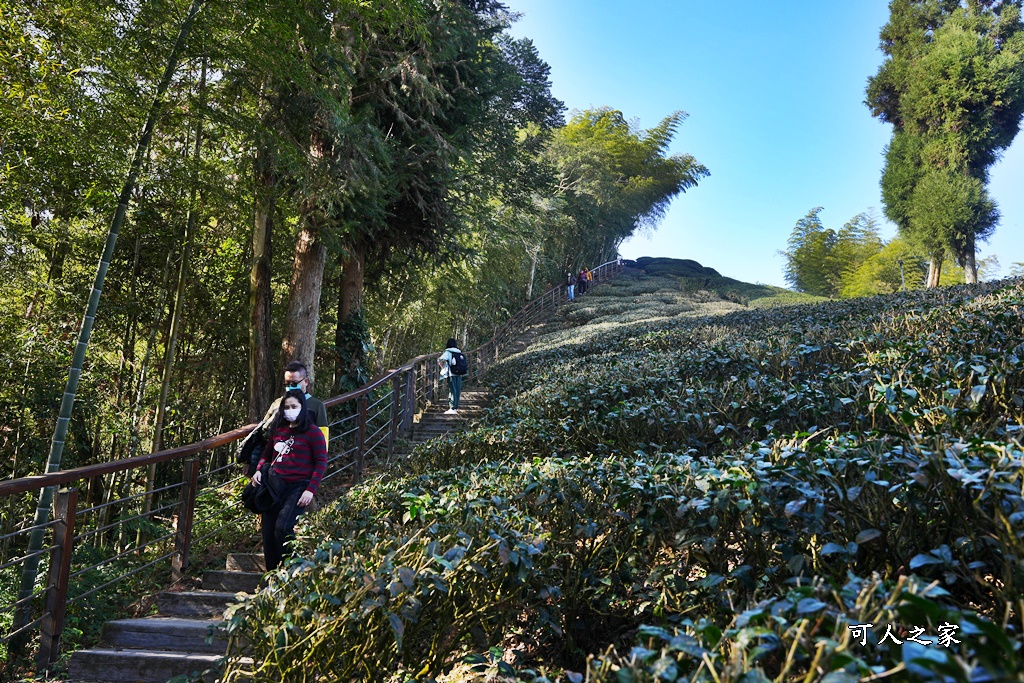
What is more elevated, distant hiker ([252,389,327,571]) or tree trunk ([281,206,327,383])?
tree trunk ([281,206,327,383])

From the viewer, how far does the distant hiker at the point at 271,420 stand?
387 cm

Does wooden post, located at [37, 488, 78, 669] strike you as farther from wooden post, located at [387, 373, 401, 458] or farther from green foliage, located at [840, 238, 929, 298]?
green foliage, located at [840, 238, 929, 298]

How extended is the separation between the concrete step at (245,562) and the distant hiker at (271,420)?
73 cm

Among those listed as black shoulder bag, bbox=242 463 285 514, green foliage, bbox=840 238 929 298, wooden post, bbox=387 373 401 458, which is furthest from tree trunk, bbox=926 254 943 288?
black shoulder bag, bbox=242 463 285 514

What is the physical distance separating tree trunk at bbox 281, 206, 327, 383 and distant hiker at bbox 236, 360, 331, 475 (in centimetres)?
348

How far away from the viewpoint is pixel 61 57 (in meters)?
4.78

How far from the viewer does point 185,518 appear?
161 inches

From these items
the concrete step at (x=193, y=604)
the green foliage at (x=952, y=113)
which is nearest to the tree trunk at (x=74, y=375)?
the concrete step at (x=193, y=604)

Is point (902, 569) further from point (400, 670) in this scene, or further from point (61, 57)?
point (61, 57)

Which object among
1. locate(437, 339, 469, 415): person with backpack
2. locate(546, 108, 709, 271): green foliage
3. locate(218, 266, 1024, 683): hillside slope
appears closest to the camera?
locate(218, 266, 1024, 683): hillside slope

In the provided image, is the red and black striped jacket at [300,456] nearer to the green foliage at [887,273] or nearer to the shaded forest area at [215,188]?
the shaded forest area at [215,188]

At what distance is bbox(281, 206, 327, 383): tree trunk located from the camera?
24.5 feet

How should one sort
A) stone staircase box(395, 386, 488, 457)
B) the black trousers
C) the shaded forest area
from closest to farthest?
1. the black trousers
2. the shaded forest area
3. stone staircase box(395, 386, 488, 457)

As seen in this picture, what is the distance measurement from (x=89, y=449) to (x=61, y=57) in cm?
561
